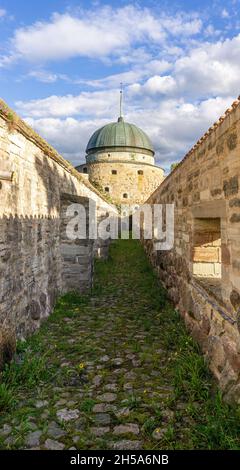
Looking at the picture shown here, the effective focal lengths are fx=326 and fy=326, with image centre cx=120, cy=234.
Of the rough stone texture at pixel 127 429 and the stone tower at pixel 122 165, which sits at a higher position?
the stone tower at pixel 122 165

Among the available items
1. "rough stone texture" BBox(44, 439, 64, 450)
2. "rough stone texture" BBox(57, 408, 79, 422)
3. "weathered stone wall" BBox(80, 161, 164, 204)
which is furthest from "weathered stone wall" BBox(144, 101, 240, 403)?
"weathered stone wall" BBox(80, 161, 164, 204)

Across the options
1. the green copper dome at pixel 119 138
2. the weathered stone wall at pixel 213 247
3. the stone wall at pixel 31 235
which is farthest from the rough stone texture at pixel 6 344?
the green copper dome at pixel 119 138

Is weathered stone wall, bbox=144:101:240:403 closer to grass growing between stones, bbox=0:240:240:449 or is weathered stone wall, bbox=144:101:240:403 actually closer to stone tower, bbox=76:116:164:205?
grass growing between stones, bbox=0:240:240:449

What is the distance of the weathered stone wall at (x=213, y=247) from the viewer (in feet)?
10.7

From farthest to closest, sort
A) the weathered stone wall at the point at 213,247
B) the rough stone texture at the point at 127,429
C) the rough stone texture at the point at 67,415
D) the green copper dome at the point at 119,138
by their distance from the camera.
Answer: the green copper dome at the point at 119,138 < the weathered stone wall at the point at 213,247 < the rough stone texture at the point at 67,415 < the rough stone texture at the point at 127,429

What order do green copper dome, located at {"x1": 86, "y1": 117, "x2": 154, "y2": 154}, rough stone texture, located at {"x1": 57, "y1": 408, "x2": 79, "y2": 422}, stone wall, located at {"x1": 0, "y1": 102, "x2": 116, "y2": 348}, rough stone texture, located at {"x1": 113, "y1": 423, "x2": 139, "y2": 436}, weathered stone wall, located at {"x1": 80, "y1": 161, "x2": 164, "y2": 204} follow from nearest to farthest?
rough stone texture, located at {"x1": 113, "y1": 423, "x2": 139, "y2": 436} → rough stone texture, located at {"x1": 57, "y1": 408, "x2": 79, "y2": 422} → stone wall, located at {"x1": 0, "y1": 102, "x2": 116, "y2": 348} → weathered stone wall, located at {"x1": 80, "y1": 161, "x2": 164, "y2": 204} → green copper dome, located at {"x1": 86, "y1": 117, "x2": 154, "y2": 154}

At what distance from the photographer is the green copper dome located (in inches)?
1529

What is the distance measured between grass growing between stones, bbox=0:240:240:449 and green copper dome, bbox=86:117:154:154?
34.8 metres

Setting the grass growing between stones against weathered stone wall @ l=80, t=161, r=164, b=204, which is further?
weathered stone wall @ l=80, t=161, r=164, b=204

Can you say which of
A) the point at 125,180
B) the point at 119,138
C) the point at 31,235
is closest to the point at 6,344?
the point at 31,235

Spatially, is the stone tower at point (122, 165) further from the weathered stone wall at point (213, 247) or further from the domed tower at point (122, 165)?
the weathered stone wall at point (213, 247)

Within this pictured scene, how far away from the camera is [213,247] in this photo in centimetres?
521

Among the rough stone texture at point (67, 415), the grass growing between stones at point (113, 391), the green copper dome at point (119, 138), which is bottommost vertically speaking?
the rough stone texture at point (67, 415)

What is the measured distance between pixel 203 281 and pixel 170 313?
67.5 inches
